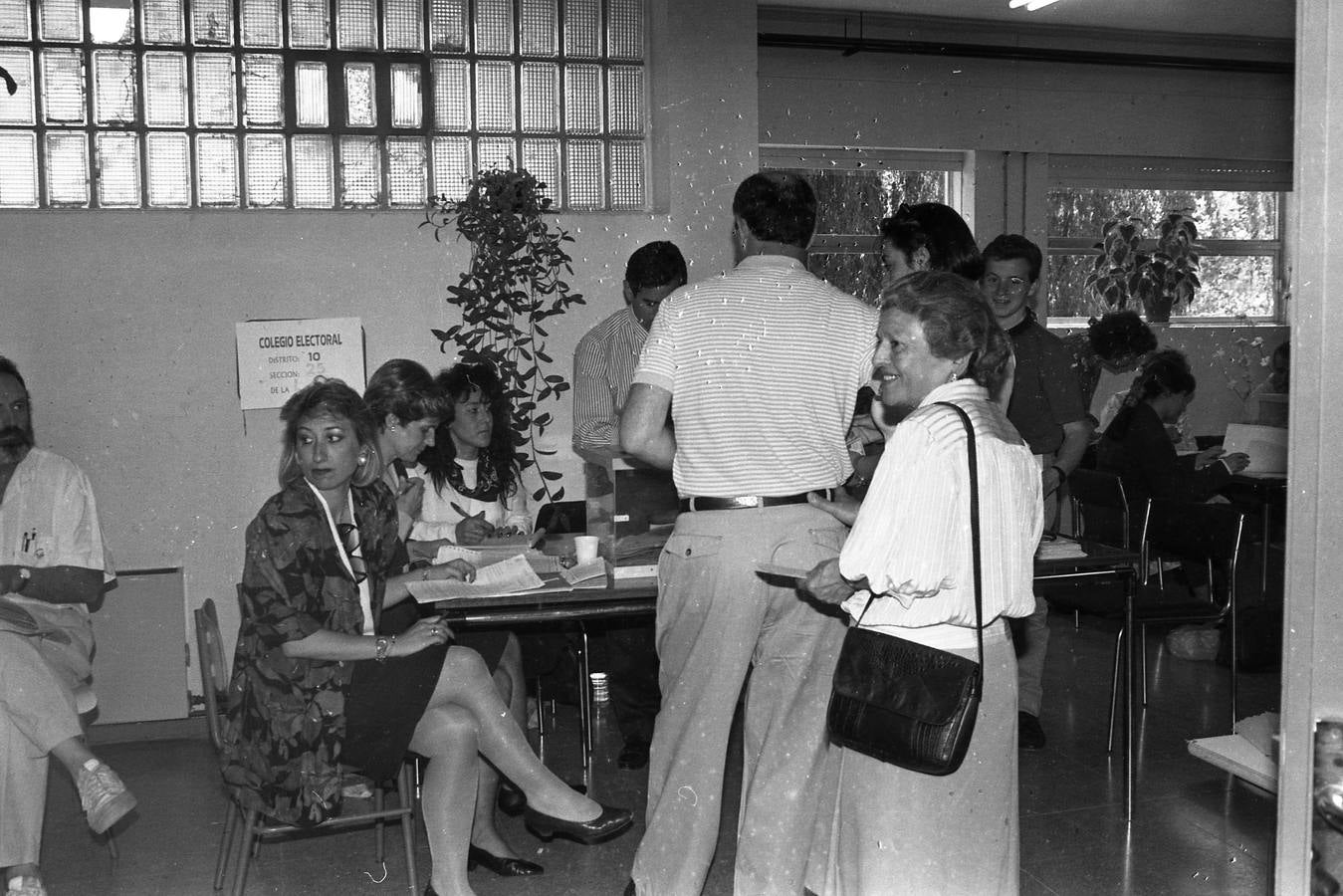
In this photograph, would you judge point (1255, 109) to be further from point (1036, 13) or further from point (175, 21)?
point (175, 21)

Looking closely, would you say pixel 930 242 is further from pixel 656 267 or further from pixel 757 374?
pixel 656 267

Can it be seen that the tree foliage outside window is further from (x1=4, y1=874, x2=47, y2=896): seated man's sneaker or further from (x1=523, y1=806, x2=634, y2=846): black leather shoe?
(x1=4, y1=874, x2=47, y2=896): seated man's sneaker

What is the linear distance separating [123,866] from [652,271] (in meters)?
2.56

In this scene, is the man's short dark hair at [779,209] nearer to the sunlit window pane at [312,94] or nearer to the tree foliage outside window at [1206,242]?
the sunlit window pane at [312,94]

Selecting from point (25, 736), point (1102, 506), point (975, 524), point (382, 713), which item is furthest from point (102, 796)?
point (1102, 506)

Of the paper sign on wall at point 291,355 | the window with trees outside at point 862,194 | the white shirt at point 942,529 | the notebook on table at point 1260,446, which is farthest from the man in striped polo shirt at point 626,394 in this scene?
the window with trees outside at point 862,194

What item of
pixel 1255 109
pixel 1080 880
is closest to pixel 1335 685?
pixel 1080 880

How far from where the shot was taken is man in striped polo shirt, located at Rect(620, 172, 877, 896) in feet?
9.48

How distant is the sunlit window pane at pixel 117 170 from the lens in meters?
4.70

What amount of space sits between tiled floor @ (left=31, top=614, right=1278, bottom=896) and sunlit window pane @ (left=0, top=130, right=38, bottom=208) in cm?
202

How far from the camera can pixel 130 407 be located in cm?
Answer: 468

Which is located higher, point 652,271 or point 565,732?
point 652,271

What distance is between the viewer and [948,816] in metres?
2.21

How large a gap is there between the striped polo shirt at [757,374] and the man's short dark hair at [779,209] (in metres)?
0.10
